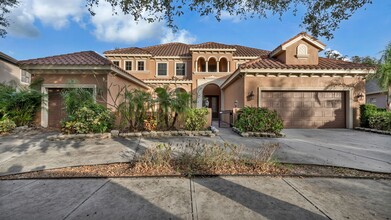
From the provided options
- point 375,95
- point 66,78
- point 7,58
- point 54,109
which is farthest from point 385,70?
point 7,58

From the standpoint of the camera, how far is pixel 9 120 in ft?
27.2

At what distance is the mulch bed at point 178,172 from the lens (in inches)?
143

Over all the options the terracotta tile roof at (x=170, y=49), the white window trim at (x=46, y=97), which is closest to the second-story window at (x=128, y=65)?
the terracotta tile roof at (x=170, y=49)

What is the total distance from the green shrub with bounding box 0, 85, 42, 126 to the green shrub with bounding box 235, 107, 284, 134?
9.90 metres

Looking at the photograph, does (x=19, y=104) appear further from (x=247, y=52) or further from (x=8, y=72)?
(x=247, y=52)

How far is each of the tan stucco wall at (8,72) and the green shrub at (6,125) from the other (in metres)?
9.34

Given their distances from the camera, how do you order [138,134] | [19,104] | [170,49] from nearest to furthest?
[138,134]
[19,104]
[170,49]

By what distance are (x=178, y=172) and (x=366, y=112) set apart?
1225 centimetres

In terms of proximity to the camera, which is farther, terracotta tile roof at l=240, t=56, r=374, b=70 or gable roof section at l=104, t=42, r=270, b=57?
gable roof section at l=104, t=42, r=270, b=57

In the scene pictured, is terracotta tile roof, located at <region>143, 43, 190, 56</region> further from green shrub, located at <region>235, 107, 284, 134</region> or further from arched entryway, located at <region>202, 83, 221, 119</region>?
green shrub, located at <region>235, 107, 284, 134</region>

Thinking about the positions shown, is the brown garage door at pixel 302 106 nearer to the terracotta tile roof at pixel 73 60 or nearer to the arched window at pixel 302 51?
the arched window at pixel 302 51

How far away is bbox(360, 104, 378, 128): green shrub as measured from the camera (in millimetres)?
10547

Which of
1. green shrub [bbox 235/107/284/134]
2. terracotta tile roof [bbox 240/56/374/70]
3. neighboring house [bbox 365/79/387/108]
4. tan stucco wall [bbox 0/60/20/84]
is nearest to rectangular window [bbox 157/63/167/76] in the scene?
terracotta tile roof [bbox 240/56/374/70]

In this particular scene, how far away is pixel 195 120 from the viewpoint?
26.6 feet
